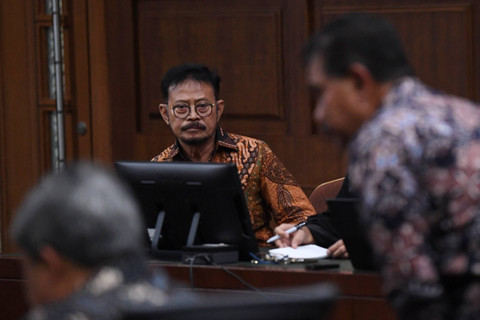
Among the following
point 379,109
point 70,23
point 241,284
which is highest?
point 70,23

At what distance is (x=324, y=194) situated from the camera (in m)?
3.52

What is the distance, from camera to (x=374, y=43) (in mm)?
1719

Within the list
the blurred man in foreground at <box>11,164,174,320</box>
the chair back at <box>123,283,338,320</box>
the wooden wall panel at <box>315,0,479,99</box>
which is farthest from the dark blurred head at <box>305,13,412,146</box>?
the wooden wall panel at <box>315,0,479,99</box>

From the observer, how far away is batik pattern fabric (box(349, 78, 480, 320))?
1603 mm

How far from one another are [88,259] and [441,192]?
24.3 inches

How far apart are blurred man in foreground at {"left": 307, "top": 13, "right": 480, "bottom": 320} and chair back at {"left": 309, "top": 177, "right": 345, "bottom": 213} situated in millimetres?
1770

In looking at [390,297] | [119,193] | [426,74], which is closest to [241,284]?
[390,297]

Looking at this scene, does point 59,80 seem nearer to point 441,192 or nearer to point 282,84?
point 282,84

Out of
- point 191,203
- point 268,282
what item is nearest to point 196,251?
point 191,203

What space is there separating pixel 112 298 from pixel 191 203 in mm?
1542

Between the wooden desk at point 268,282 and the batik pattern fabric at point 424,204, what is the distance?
3.02ft

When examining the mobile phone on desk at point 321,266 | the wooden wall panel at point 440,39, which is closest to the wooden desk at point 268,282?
the mobile phone on desk at point 321,266

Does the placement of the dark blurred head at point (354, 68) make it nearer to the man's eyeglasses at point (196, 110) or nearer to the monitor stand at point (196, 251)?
the monitor stand at point (196, 251)

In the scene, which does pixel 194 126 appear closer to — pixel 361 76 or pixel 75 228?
pixel 361 76
